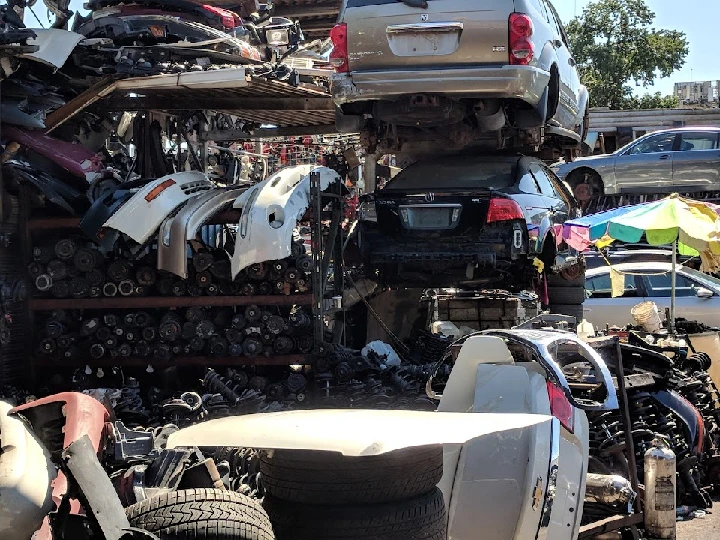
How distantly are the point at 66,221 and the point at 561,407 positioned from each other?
598 centimetres

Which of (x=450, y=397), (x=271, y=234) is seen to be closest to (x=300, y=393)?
(x=271, y=234)

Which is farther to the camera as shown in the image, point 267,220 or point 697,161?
point 697,161

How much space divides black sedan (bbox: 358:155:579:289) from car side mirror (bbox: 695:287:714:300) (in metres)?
4.31

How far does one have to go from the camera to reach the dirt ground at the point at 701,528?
6.61 metres

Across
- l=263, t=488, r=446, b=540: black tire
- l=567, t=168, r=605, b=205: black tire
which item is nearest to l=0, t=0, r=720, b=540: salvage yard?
l=263, t=488, r=446, b=540: black tire

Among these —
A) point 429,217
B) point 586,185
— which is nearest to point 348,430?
point 429,217

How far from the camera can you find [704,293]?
13898 millimetres

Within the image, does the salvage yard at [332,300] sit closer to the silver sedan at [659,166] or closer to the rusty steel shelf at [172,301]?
the rusty steel shelf at [172,301]

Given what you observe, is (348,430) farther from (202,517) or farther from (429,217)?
(429,217)

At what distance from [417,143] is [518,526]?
8013 millimetres

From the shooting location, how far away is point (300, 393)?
888 cm

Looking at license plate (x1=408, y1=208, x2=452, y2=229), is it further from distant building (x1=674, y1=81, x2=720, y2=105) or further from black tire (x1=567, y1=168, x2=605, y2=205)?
distant building (x1=674, y1=81, x2=720, y2=105)

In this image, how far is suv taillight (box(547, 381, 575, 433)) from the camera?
16.0 ft

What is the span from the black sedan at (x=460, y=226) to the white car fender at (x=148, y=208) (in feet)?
6.87
